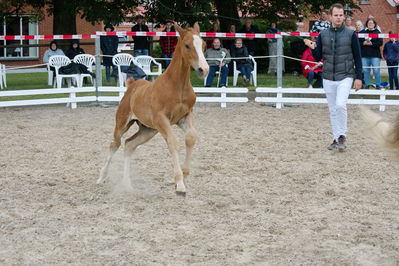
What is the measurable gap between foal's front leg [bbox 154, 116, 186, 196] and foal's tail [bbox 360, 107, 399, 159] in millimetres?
1982

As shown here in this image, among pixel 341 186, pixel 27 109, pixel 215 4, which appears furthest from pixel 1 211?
pixel 215 4

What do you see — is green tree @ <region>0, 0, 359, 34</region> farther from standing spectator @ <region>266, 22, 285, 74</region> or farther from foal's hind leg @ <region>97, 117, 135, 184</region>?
foal's hind leg @ <region>97, 117, 135, 184</region>

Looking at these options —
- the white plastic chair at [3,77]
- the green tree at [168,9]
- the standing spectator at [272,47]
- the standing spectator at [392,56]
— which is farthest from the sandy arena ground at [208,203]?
the standing spectator at [272,47]

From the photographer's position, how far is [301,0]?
77.4 ft

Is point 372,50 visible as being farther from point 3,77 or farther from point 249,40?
point 3,77

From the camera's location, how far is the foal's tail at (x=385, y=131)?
4750 millimetres

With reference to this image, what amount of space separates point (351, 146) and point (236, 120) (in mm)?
3299

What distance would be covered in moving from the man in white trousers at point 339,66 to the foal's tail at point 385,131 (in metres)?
4.19

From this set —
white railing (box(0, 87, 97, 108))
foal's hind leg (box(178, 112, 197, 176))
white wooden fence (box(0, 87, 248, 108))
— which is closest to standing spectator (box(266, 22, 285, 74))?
white wooden fence (box(0, 87, 248, 108))

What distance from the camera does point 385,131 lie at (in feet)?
16.3

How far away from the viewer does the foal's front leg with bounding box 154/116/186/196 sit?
6557mm

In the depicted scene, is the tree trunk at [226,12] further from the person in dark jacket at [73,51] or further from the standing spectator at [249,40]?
the person in dark jacket at [73,51]

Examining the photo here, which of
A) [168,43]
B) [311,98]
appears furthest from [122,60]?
[311,98]

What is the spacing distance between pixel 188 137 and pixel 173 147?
0.21 meters
